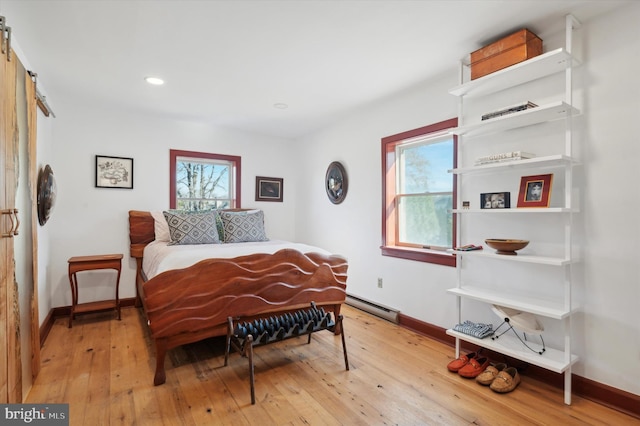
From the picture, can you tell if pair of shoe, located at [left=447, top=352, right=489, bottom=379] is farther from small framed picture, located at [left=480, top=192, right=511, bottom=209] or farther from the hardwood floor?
small framed picture, located at [left=480, top=192, right=511, bottom=209]

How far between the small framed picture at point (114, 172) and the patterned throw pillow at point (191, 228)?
79 centimetres

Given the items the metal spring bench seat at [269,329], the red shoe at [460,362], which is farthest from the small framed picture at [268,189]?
the red shoe at [460,362]

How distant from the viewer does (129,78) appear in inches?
113

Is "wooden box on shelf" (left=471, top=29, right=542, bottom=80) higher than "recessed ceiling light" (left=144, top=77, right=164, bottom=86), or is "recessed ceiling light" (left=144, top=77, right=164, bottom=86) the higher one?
"recessed ceiling light" (left=144, top=77, right=164, bottom=86)

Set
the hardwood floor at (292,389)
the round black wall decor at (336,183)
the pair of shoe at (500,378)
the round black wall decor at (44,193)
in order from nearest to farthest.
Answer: the hardwood floor at (292,389) < the pair of shoe at (500,378) < the round black wall decor at (44,193) < the round black wall decor at (336,183)

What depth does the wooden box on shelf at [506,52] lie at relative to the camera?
2076 mm

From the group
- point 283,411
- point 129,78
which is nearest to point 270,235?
point 129,78

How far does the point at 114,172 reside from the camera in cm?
380

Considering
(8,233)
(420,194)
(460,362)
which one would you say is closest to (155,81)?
(8,233)

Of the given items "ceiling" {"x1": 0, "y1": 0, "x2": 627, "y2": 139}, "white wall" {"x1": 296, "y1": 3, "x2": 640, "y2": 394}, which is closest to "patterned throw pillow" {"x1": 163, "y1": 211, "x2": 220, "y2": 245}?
"ceiling" {"x1": 0, "y1": 0, "x2": 627, "y2": 139}

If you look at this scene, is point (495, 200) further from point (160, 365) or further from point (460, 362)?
point (160, 365)

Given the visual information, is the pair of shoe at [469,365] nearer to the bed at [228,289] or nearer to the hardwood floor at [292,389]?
the hardwood floor at [292,389]

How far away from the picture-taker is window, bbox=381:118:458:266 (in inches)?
116

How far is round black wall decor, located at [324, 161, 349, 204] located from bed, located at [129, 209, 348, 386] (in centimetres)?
135
